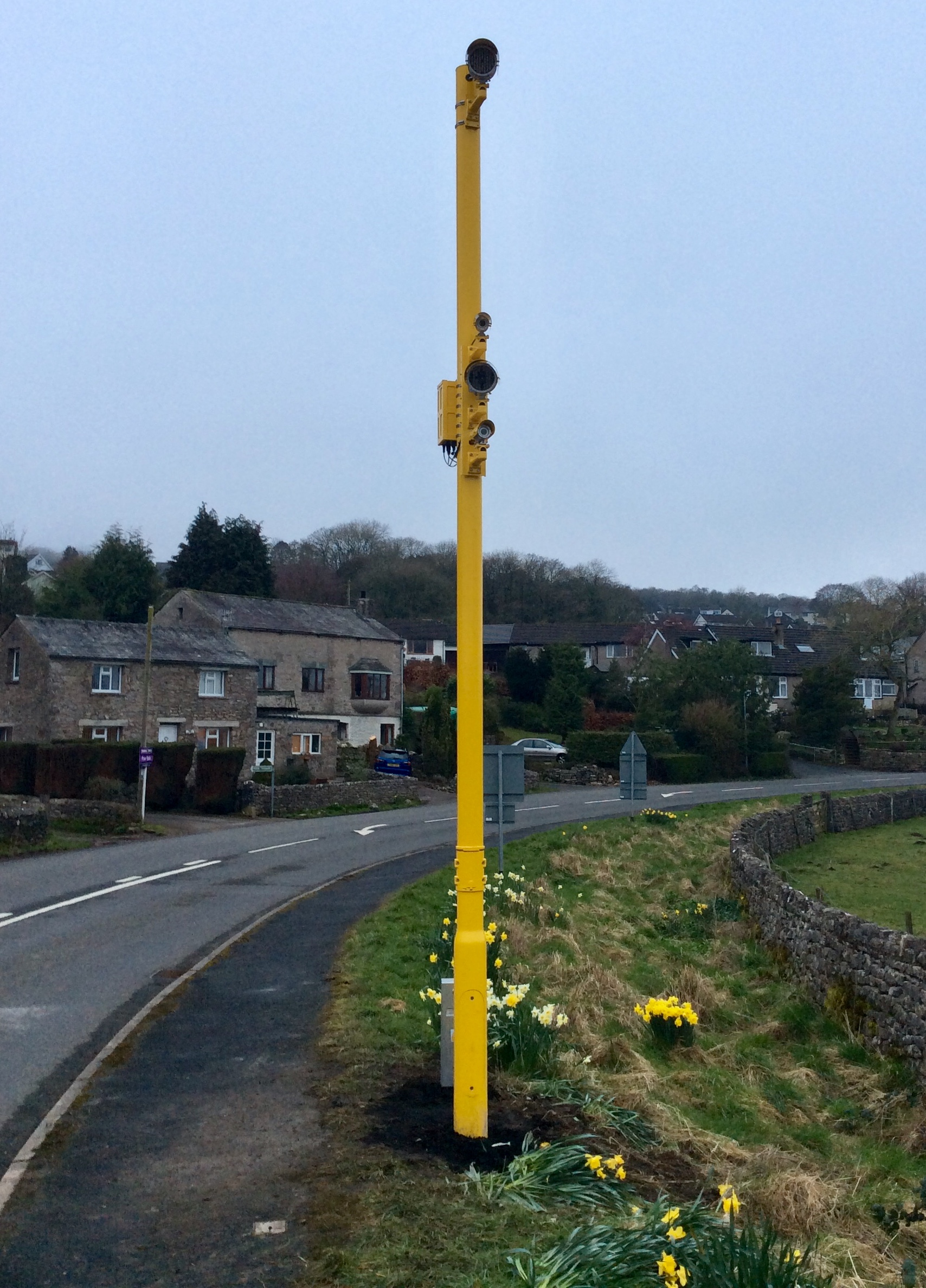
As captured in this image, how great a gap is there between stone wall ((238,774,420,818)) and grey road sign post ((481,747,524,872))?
22.8m

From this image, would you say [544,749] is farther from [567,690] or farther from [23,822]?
[23,822]

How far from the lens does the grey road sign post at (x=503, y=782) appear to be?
53.7ft

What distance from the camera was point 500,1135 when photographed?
6.98 metres

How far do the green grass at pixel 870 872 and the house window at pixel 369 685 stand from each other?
93.4 ft

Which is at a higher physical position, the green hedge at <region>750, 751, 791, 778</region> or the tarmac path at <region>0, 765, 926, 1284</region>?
the green hedge at <region>750, 751, 791, 778</region>

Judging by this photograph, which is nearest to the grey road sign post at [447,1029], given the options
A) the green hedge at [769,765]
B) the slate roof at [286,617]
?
the slate roof at [286,617]

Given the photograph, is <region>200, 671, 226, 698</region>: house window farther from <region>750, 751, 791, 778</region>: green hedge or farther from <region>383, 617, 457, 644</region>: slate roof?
<region>383, 617, 457, 644</region>: slate roof

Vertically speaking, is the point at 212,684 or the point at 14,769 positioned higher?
the point at 212,684

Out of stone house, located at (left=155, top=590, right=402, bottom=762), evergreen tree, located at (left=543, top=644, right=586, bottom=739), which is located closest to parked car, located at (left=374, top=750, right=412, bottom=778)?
stone house, located at (left=155, top=590, right=402, bottom=762)

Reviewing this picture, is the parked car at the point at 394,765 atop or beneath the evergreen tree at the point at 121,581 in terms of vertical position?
beneath

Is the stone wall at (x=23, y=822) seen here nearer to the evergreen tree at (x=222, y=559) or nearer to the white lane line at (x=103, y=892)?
the white lane line at (x=103, y=892)

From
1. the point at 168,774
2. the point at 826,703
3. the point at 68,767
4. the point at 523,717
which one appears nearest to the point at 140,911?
the point at 68,767

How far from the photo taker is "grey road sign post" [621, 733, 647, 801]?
95.2 feet

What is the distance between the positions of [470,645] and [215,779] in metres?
32.7
